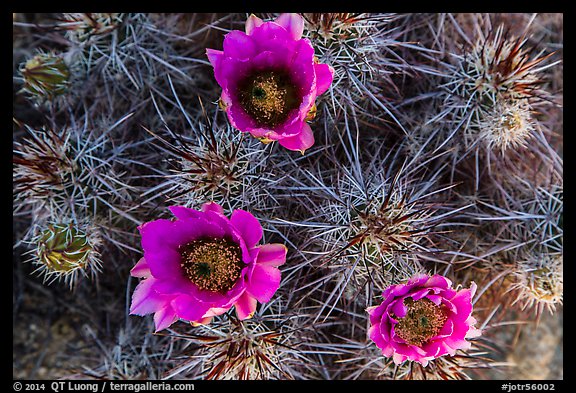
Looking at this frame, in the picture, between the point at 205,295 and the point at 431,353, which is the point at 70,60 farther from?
the point at 431,353

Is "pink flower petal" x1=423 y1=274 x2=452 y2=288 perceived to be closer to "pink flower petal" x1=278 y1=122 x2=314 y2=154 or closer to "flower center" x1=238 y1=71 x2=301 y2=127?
"pink flower petal" x1=278 y1=122 x2=314 y2=154

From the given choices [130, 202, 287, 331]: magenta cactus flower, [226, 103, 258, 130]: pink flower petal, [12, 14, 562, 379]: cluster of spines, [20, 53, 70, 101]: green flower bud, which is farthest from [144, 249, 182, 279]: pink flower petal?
[20, 53, 70, 101]: green flower bud

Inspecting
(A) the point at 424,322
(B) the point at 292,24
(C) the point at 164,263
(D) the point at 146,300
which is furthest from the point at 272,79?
(A) the point at 424,322

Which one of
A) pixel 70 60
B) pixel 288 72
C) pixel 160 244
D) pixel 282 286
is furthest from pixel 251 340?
pixel 70 60

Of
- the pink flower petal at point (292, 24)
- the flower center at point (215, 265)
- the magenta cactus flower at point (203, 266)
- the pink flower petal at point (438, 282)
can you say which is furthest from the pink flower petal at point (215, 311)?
the pink flower petal at point (292, 24)

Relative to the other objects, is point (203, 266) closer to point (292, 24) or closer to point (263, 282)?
point (263, 282)

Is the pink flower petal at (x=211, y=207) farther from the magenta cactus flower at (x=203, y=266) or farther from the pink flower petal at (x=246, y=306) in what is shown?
the pink flower petal at (x=246, y=306)
